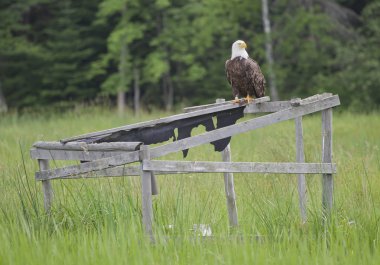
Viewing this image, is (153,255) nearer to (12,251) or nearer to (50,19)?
(12,251)

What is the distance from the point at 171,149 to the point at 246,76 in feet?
6.89

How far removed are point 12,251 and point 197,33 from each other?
72.3 ft

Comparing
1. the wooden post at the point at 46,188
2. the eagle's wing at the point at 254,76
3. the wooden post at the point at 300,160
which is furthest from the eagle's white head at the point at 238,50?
the wooden post at the point at 46,188

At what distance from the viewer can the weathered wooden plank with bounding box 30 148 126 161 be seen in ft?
18.6

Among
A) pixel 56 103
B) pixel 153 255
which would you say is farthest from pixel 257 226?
pixel 56 103

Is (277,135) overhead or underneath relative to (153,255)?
overhead

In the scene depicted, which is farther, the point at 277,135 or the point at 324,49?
the point at 324,49

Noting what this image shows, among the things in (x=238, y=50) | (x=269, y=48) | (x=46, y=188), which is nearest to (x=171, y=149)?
(x=46, y=188)

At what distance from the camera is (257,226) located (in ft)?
19.7

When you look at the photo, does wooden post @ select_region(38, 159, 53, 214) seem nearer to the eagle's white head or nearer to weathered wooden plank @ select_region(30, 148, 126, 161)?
weathered wooden plank @ select_region(30, 148, 126, 161)

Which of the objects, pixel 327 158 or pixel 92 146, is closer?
pixel 92 146

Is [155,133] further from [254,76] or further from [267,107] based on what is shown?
[254,76]

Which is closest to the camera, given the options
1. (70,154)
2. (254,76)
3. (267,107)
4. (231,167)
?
(231,167)

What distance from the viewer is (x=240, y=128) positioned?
5738 millimetres
